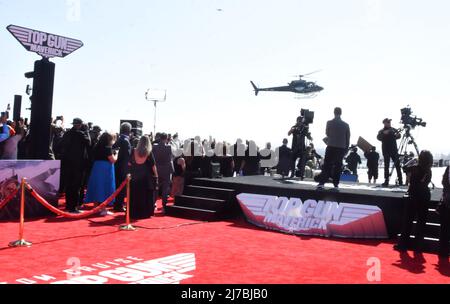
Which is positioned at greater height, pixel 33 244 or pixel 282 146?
pixel 282 146

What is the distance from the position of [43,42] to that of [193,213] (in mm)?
5155

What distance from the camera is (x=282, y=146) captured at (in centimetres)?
1323

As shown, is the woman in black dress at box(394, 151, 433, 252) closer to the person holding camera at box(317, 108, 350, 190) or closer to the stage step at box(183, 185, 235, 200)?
the person holding camera at box(317, 108, 350, 190)

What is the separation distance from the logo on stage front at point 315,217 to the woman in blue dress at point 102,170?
2.91m

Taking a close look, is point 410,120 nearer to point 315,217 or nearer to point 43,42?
point 315,217

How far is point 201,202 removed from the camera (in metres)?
9.62

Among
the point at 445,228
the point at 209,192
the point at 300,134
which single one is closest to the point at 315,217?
the point at 445,228

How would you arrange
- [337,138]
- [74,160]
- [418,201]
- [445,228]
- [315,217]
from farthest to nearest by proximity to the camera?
[74,160] → [337,138] → [315,217] → [418,201] → [445,228]

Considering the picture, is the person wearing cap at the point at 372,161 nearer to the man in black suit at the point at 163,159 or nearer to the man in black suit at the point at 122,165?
the man in black suit at the point at 163,159

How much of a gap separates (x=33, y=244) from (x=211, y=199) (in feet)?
13.8

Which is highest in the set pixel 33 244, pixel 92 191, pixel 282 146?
pixel 282 146
